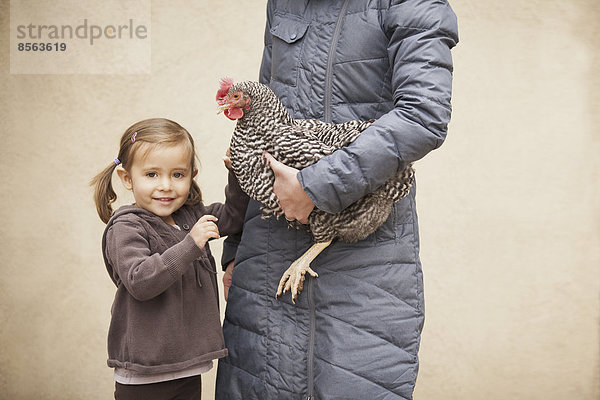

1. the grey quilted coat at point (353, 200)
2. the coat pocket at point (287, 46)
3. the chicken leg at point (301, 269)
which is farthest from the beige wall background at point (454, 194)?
the chicken leg at point (301, 269)

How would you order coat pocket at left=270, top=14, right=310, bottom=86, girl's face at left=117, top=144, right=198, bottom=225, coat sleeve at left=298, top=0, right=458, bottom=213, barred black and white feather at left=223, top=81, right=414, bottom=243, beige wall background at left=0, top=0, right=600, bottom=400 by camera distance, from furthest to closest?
beige wall background at left=0, top=0, right=600, bottom=400, girl's face at left=117, top=144, right=198, bottom=225, coat pocket at left=270, top=14, right=310, bottom=86, barred black and white feather at left=223, top=81, right=414, bottom=243, coat sleeve at left=298, top=0, right=458, bottom=213

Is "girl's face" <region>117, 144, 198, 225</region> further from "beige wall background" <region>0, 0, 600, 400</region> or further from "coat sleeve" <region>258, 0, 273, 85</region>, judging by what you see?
"beige wall background" <region>0, 0, 600, 400</region>

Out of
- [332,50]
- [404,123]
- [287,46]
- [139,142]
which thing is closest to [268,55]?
[287,46]

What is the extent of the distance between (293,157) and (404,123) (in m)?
0.24

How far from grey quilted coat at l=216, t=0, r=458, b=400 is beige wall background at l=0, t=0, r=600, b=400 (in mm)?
1437

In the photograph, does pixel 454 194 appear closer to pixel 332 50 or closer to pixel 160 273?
pixel 332 50

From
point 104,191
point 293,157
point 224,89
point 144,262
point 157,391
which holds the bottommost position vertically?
point 157,391

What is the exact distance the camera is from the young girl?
48.7 inches

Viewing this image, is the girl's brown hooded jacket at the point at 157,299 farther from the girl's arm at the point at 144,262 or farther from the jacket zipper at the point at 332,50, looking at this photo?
the jacket zipper at the point at 332,50

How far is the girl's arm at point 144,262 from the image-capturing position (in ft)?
3.95

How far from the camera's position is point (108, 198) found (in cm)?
149

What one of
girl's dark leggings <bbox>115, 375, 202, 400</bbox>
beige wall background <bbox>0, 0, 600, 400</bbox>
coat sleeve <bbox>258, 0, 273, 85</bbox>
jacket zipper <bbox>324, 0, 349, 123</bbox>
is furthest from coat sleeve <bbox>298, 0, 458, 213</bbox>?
beige wall background <bbox>0, 0, 600, 400</bbox>

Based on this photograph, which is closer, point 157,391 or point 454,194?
point 157,391

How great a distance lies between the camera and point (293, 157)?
1.12 meters
